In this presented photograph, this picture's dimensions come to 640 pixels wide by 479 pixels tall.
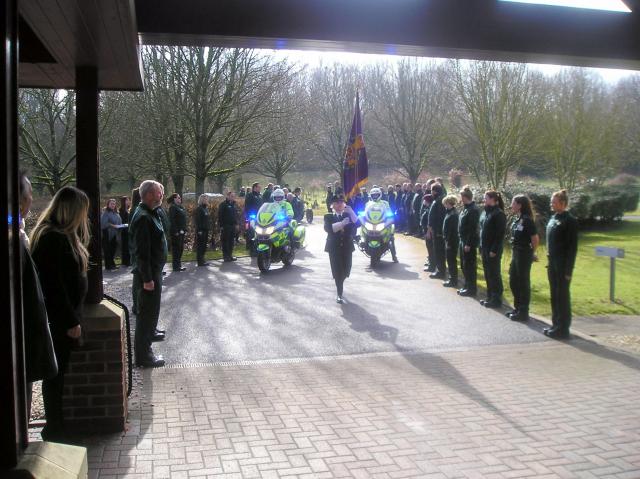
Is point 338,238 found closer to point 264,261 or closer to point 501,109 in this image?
point 264,261

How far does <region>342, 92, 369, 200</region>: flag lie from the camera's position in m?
11.4

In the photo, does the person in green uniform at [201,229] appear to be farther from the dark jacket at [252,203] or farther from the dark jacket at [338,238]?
the dark jacket at [338,238]

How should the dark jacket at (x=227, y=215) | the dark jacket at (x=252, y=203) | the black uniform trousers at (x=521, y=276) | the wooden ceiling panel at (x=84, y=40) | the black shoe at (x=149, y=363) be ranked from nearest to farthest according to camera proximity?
the wooden ceiling panel at (x=84, y=40) < the black shoe at (x=149, y=363) < the black uniform trousers at (x=521, y=276) < the dark jacket at (x=227, y=215) < the dark jacket at (x=252, y=203)

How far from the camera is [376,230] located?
1460cm

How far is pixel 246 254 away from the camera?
1806 cm

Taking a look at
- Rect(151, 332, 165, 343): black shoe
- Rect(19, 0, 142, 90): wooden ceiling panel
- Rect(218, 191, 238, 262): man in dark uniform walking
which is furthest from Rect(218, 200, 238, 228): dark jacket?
Rect(19, 0, 142, 90): wooden ceiling panel

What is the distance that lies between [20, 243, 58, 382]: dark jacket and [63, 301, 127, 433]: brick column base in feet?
6.79

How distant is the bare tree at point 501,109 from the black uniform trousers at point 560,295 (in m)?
15.3

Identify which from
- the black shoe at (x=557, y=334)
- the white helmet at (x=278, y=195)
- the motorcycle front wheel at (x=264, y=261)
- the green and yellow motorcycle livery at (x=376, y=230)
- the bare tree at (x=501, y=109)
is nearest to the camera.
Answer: the black shoe at (x=557, y=334)

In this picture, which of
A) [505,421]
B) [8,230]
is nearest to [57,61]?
[8,230]

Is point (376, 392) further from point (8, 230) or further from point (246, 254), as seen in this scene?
point (246, 254)

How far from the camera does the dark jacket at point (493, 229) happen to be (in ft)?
33.1

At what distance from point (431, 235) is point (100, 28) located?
34.7 feet

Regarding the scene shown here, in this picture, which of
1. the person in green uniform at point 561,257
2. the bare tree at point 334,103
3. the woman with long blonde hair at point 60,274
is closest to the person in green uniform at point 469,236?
the person in green uniform at point 561,257
